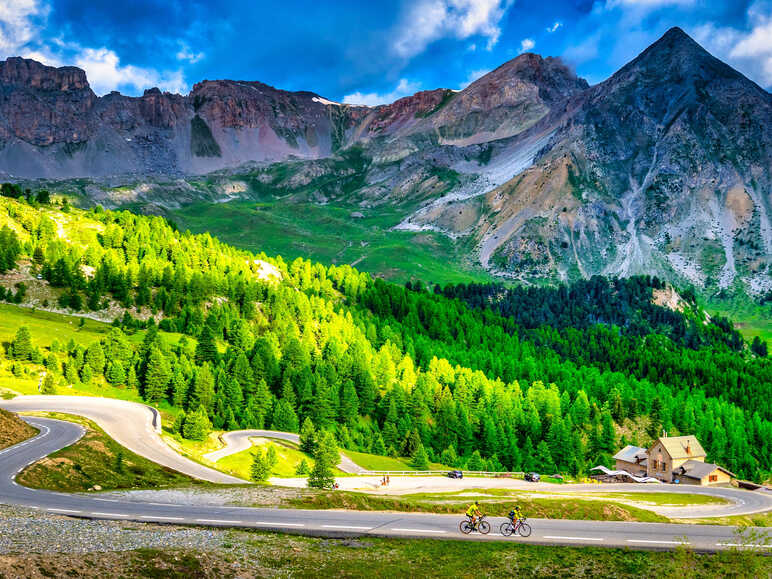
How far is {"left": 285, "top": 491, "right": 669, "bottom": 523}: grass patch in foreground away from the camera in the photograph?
47906 millimetres

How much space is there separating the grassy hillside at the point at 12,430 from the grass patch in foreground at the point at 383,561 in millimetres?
36938

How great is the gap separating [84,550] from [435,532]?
2303 cm

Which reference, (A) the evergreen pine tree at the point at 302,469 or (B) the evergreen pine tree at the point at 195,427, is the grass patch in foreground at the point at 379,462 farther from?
(B) the evergreen pine tree at the point at 195,427

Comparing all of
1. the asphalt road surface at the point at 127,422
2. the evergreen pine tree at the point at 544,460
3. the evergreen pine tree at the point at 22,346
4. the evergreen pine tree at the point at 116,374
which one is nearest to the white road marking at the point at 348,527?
the asphalt road surface at the point at 127,422

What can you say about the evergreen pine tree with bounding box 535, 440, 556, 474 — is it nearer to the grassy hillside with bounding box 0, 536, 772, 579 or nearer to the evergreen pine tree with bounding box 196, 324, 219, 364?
the evergreen pine tree with bounding box 196, 324, 219, 364

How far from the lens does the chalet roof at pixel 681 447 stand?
11038cm

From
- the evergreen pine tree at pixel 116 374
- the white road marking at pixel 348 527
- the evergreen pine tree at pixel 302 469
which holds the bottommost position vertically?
the white road marking at pixel 348 527

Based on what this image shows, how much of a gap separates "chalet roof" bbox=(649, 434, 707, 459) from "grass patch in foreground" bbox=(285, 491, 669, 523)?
62543 mm

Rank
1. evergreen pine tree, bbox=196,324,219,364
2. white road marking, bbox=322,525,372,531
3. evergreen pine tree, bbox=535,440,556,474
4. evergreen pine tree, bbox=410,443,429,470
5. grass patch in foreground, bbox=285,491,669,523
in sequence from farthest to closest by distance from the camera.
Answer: evergreen pine tree, bbox=196,324,219,364
evergreen pine tree, bbox=535,440,556,474
evergreen pine tree, bbox=410,443,429,470
grass patch in foreground, bbox=285,491,669,523
white road marking, bbox=322,525,372,531

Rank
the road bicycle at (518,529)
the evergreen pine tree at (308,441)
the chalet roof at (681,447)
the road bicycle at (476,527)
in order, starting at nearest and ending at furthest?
the road bicycle at (518,529) → the road bicycle at (476,527) → the evergreen pine tree at (308,441) → the chalet roof at (681,447)

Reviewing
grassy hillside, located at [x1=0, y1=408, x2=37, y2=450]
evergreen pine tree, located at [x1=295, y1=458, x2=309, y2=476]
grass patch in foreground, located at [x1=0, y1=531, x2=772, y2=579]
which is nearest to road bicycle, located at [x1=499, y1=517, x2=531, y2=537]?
grass patch in foreground, located at [x1=0, y1=531, x2=772, y2=579]

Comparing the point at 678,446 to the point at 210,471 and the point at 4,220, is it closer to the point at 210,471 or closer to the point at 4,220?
the point at 210,471

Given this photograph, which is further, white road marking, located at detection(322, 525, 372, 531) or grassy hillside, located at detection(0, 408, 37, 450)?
grassy hillside, located at detection(0, 408, 37, 450)

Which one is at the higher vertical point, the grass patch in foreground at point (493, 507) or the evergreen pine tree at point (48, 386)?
the evergreen pine tree at point (48, 386)
